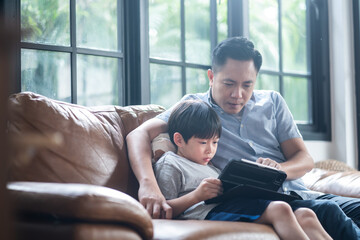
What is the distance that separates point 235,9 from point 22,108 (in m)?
1.96

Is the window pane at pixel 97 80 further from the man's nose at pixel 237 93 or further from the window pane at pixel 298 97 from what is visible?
the window pane at pixel 298 97

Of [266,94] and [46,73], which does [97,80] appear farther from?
[266,94]

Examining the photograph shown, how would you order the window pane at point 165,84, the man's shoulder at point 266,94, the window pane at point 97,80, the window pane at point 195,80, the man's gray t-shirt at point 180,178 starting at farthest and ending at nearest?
the window pane at point 195,80
the window pane at point 165,84
the window pane at point 97,80
the man's shoulder at point 266,94
the man's gray t-shirt at point 180,178

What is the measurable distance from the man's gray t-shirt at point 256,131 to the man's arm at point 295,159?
0.08 feet

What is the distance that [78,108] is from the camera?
1975 mm

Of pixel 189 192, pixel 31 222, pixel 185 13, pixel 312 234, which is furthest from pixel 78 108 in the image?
pixel 185 13

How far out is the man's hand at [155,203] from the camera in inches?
65.2

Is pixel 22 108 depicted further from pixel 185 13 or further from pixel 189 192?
pixel 185 13

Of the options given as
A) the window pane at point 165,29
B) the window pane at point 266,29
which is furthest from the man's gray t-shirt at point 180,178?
the window pane at point 266,29

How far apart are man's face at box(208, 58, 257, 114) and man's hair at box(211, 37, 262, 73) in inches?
0.8

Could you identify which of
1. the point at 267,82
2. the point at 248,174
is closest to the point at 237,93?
the point at 248,174

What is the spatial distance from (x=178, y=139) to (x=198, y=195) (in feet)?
1.09

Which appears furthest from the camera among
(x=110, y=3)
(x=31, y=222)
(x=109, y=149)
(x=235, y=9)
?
(x=235, y=9)

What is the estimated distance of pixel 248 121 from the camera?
221 cm
